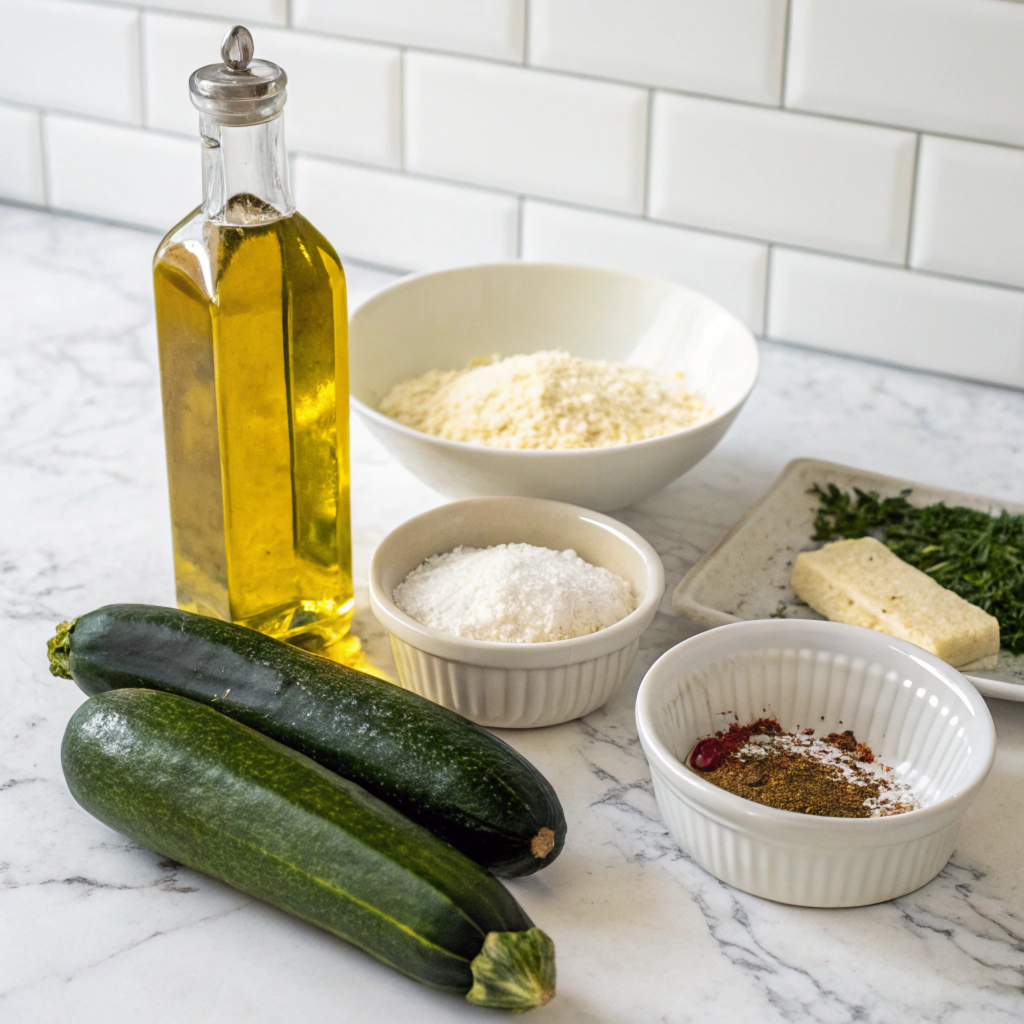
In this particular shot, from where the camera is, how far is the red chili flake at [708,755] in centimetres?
76

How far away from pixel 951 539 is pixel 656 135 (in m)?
0.56

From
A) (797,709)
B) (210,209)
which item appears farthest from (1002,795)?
(210,209)

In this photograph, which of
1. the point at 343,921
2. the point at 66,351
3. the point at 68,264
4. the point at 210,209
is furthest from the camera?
the point at 68,264

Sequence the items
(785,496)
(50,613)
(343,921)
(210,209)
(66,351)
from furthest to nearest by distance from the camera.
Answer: (66,351), (785,496), (50,613), (210,209), (343,921)

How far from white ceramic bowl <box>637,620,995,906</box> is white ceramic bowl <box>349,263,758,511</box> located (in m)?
0.22

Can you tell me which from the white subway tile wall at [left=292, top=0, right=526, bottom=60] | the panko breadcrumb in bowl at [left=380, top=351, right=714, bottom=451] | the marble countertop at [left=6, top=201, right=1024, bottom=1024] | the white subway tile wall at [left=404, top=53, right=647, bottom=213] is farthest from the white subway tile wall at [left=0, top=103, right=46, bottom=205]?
the panko breadcrumb in bowl at [left=380, top=351, right=714, bottom=451]

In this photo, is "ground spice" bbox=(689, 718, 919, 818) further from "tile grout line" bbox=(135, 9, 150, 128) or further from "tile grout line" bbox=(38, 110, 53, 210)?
"tile grout line" bbox=(38, 110, 53, 210)

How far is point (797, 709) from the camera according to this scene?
2.68 ft

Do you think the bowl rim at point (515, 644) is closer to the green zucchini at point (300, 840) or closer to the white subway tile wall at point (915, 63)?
the green zucchini at point (300, 840)

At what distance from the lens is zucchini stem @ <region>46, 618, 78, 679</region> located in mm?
810

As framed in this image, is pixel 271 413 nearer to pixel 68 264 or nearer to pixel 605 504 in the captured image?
pixel 605 504

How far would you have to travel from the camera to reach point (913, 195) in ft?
4.05

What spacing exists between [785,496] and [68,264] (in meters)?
0.97

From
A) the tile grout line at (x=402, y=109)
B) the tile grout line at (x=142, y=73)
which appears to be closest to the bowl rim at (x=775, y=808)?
the tile grout line at (x=402, y=109)
